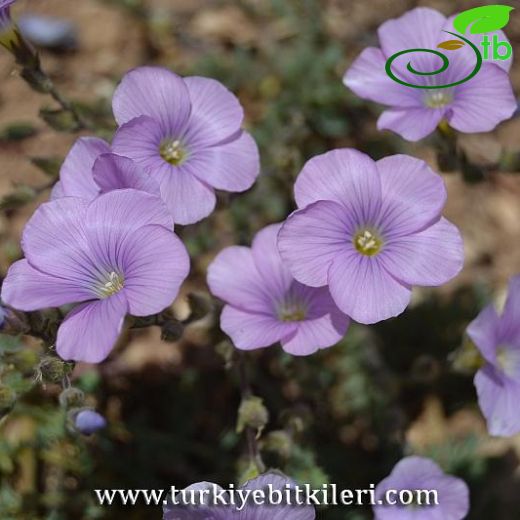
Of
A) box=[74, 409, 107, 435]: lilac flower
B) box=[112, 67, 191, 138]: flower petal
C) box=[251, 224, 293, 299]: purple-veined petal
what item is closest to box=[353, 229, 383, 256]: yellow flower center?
box=[251, 224, 293, 299]: purple-veined petal

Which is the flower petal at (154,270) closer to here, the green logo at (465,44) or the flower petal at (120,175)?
the flower petal at (120,175)

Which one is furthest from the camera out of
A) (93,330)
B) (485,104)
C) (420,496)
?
(420,496)

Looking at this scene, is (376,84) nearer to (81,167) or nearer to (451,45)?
(451,45)

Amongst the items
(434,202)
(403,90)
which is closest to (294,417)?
(434,202)

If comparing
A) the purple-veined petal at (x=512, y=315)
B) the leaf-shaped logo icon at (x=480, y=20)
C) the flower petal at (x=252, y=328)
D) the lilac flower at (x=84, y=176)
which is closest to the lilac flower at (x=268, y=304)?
the flower petal at (x=252, y=328)

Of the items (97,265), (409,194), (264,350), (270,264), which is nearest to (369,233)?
(409,194)

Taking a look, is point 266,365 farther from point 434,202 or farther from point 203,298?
point 434,202
